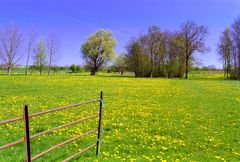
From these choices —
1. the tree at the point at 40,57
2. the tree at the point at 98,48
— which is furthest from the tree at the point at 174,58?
the tree at the point at 40,57

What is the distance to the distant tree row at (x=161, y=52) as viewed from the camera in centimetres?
7144

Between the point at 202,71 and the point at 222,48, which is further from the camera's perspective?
the point at 202,71

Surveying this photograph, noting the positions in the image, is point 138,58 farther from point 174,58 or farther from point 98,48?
point 98,48

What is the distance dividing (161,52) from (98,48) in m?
23.4

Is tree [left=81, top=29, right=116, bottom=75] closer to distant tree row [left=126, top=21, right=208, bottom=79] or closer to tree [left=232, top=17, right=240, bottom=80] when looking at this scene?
distant tree row [left=126, top=21, right=208, bottom=79]

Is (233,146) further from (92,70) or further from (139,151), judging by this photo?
(92,70)

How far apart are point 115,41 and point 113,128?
79.9 metres

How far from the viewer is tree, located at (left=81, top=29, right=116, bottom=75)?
8606 cm

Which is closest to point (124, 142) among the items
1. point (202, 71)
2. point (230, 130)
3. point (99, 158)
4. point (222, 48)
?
point (99, 158)

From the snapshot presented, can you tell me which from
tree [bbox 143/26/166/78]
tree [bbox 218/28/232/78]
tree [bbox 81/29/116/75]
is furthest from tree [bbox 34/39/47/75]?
tree [bbox 218/28/232/78]

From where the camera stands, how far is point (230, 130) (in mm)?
9898

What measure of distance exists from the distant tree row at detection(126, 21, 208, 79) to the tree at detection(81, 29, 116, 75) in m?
9.46

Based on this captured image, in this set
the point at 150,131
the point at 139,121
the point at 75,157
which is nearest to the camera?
the point at 75,157

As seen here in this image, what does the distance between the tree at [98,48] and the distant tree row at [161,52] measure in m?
9.46
